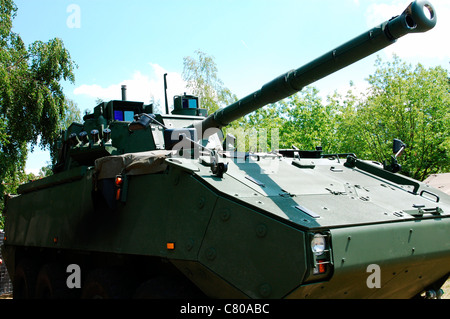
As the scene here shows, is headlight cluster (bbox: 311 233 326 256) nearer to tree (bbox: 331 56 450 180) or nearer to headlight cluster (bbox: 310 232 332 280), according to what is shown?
headlight cluster (bbox: 310 232 332 280)

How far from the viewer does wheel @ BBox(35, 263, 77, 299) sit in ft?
23.1

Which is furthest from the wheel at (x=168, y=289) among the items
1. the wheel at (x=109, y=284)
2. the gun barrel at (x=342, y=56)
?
the gun barrel at (x=342, y=56)

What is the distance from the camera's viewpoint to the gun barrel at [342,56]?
14.6ft

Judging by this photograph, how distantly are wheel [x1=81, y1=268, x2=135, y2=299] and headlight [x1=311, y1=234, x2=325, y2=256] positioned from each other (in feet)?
8.24

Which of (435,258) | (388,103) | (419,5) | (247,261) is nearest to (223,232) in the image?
(247,261)

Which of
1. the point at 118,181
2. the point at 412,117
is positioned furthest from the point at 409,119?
the point at 118,181

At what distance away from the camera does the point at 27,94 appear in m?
16.5

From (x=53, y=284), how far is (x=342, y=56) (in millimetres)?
5021

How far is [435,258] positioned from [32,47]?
15.6 metres

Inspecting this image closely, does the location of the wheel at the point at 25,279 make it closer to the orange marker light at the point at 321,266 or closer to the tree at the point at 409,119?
the orange marker light at the point at 321,266

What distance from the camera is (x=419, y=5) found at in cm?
436

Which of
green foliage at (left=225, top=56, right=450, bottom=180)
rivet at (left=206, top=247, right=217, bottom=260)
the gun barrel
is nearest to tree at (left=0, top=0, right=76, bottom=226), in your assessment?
green foliage at (left=225, top=56, right=450, bottom=180)

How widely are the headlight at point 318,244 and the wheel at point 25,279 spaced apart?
18.1ft

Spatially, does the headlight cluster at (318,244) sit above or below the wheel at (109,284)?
above
